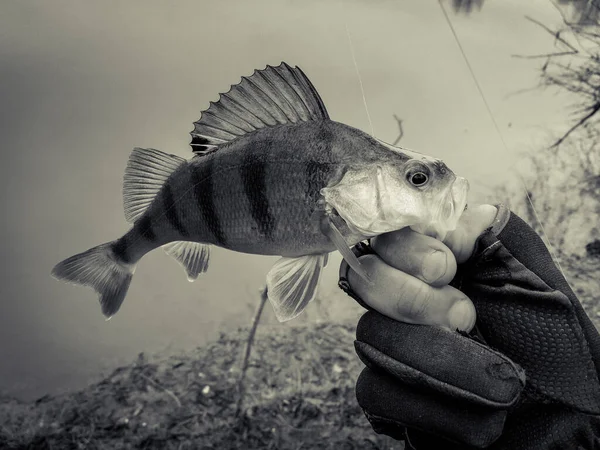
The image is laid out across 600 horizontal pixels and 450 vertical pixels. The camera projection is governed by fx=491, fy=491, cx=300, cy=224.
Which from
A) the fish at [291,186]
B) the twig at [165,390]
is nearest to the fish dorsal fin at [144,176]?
the fish at [291,186]

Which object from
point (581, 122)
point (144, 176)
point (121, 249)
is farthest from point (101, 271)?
point (581, 122)

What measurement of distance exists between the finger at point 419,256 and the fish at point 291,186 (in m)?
0.02

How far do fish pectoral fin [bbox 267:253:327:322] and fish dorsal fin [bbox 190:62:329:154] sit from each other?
18cm

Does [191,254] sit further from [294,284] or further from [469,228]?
[469,228]

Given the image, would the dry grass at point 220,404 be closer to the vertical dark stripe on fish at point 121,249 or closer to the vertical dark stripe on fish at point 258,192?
the vertical dark stripe on fish at point 121,249

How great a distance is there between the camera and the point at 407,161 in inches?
23.2

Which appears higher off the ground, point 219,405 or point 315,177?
point 315,177

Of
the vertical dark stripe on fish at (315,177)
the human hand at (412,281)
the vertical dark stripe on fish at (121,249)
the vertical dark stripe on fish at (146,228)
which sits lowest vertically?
the vertical dark stripe on fish at (121,249)

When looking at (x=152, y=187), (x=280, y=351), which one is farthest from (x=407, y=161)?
(x=280, y=351)

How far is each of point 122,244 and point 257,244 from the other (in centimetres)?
27

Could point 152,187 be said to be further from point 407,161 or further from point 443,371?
point 443,371

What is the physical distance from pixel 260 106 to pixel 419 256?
28 centimetres

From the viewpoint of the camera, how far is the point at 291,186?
1.98 ft

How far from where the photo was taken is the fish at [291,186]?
591 mm
